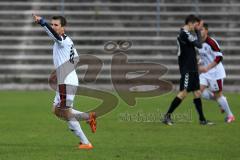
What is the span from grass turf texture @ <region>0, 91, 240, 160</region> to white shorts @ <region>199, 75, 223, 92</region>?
2.14 ft

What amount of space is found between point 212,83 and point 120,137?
4376mm

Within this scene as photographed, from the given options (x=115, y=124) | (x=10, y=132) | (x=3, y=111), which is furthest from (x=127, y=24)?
(x=10, y=132)

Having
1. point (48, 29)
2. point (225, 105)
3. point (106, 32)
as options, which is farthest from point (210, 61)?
point (106, 32)

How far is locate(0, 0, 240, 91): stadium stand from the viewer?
2417cm

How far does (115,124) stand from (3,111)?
348cm

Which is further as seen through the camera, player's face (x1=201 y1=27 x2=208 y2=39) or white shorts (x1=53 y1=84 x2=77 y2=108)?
player's face (x1=201 y1=27 x2=208 y2=39)

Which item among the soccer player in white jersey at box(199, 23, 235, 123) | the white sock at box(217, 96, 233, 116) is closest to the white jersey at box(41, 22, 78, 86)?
the soccer player in white jersey at box(199, 23, 235, 123)

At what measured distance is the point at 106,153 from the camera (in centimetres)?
1039

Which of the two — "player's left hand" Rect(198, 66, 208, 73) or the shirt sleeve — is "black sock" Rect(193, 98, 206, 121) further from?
the shirt sleeve

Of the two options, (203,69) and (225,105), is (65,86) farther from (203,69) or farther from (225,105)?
(225,105)

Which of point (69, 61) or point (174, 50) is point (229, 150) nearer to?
point (69, 61)

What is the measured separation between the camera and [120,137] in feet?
40.7

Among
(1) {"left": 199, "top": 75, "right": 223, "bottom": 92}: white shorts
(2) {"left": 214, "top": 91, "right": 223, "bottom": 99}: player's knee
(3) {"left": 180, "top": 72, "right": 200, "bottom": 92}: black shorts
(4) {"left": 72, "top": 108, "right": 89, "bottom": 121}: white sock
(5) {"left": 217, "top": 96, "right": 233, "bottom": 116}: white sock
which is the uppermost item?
(4) {"left": 72, "top": 108, "right": 89, "bottom": 121}: white sock

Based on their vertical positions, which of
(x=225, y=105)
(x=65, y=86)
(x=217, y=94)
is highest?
(x=65, y=86)
